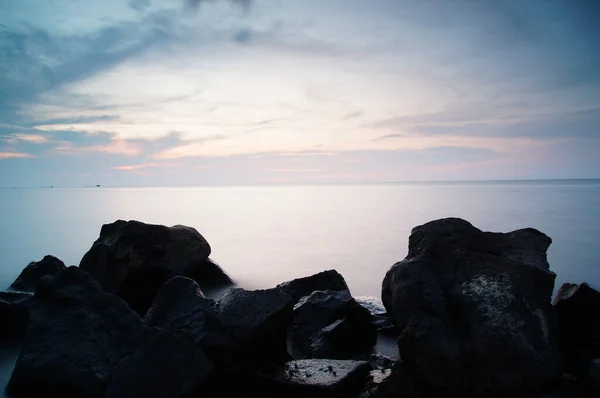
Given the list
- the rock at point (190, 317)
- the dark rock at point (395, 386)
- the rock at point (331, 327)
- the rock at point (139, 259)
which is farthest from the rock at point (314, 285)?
the dark rock at point (395, 386)

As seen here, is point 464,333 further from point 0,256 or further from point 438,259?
point 0,256

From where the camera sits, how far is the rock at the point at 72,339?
529 cm

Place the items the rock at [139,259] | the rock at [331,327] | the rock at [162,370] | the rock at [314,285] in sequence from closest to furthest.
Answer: the rock at [162,370] < the rock at [331,327] < the rock at [314,285] < the rock at [139,259]

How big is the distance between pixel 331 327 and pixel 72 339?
3.71 meters

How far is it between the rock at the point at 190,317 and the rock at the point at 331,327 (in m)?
1.70

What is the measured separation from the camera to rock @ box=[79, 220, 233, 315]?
10.2 metres

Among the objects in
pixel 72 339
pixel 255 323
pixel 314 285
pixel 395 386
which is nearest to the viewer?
pixel 395 386

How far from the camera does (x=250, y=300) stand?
6469 millimetres

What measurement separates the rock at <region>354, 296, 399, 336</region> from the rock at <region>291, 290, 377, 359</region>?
23.3 inches

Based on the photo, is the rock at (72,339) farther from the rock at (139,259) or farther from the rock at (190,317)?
the rock at (139,259)

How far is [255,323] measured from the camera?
20.1ft

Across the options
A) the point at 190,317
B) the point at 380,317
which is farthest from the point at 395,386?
the point at 380,317

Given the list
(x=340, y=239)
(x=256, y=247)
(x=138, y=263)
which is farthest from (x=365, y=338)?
(x=340, y=239)

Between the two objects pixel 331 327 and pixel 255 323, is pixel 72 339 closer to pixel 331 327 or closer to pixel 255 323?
pixel 255 323
